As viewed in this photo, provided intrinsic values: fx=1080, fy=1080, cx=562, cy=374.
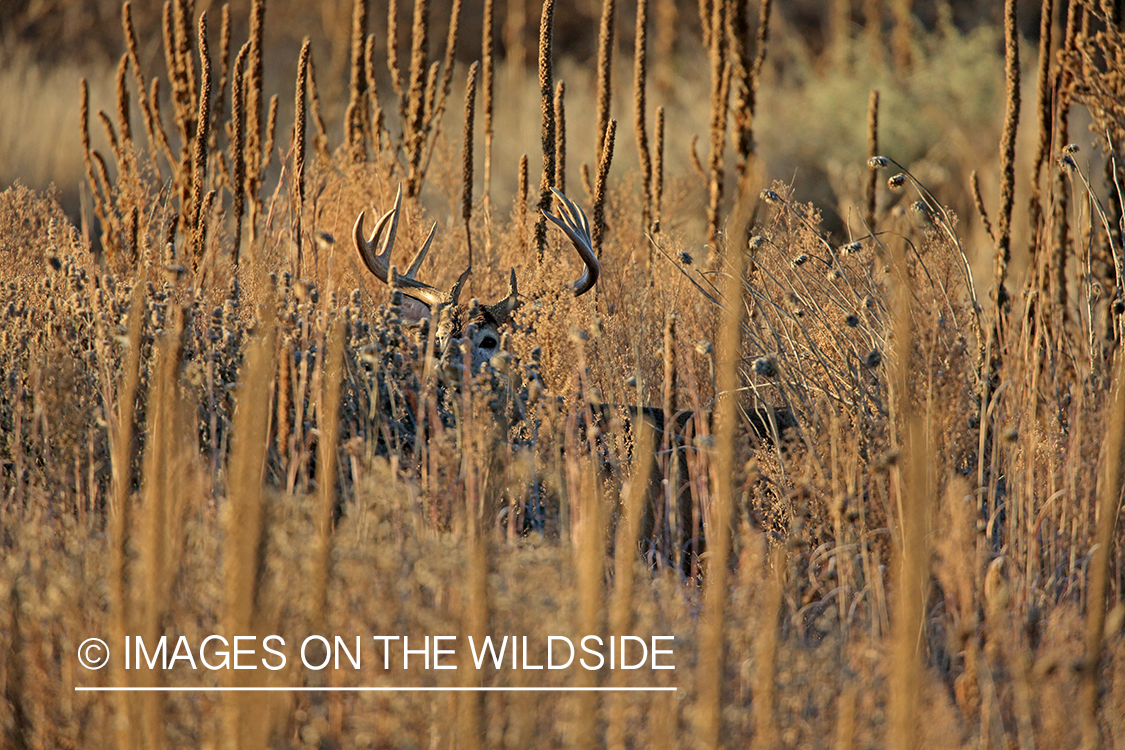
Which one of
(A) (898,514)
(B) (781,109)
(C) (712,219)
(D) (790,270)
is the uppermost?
(B) (781,109)

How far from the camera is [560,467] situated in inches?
111

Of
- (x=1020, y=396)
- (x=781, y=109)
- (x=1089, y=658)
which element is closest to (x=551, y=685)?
(x=1089, y=658)

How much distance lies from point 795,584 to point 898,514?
295 millimetres

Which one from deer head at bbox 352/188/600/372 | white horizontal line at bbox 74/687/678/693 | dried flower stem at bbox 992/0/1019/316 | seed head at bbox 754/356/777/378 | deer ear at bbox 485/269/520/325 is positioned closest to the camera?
white horizontal line at bbox 74/687/678/693

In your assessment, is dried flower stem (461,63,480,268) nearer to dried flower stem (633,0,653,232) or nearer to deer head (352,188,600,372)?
deer head (352,188,600,372)

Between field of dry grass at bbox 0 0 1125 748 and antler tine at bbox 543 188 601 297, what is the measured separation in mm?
117

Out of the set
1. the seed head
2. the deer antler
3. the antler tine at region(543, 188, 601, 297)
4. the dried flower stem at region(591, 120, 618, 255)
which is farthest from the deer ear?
the seed head

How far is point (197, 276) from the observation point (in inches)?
145

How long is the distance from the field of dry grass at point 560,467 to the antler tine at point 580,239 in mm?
117

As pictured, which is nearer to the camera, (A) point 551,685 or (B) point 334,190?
(A) point 551,685

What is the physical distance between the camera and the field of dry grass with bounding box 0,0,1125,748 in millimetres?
1635

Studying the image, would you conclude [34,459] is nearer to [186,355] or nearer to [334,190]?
[186,355]

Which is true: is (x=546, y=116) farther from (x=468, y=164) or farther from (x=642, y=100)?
(x=642, y=100)

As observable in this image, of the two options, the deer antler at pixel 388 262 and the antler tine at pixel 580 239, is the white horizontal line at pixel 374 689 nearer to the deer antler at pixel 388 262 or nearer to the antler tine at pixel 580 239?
the deer antler at pixel 388 262
